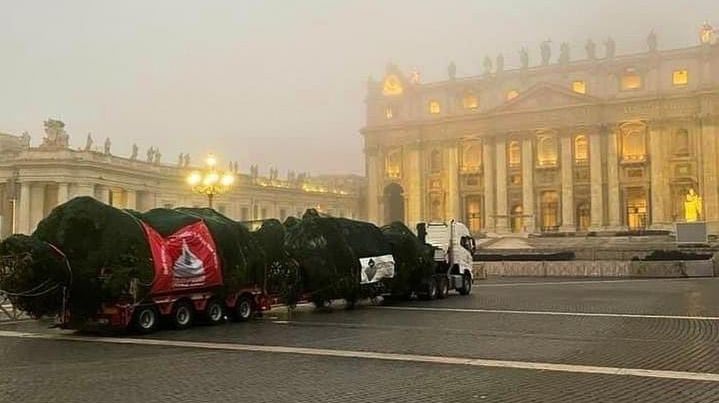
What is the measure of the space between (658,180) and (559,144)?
1028 centimetres

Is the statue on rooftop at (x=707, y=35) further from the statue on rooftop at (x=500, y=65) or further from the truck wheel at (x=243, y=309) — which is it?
the truck wheel at (x=243, y=309)

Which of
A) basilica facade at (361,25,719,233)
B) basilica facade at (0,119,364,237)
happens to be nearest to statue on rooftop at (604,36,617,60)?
basilica facade at (361,25,719,233)

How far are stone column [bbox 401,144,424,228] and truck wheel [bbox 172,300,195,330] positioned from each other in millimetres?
65743

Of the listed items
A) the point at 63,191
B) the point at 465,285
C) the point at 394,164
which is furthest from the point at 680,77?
the point at 63,191

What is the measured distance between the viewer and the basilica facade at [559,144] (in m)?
70.1

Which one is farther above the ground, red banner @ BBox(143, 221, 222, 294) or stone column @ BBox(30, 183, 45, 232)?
stone column @ BBox(30, 183, 45, 232)

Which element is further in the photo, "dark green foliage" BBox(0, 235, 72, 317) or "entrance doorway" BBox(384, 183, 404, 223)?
"entrance doorway" BBox(384, 183, 404, 223)

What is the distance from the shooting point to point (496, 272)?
4469 cm

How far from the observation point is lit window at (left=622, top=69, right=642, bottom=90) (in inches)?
2874

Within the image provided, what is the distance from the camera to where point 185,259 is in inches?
728

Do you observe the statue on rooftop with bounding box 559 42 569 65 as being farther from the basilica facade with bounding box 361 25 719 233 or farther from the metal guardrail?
the metal guardrail

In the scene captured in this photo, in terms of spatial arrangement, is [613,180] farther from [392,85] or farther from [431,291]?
[431,291]

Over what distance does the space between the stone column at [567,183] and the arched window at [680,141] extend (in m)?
9.58

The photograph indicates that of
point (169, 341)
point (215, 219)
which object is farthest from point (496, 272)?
point (169, 341)
